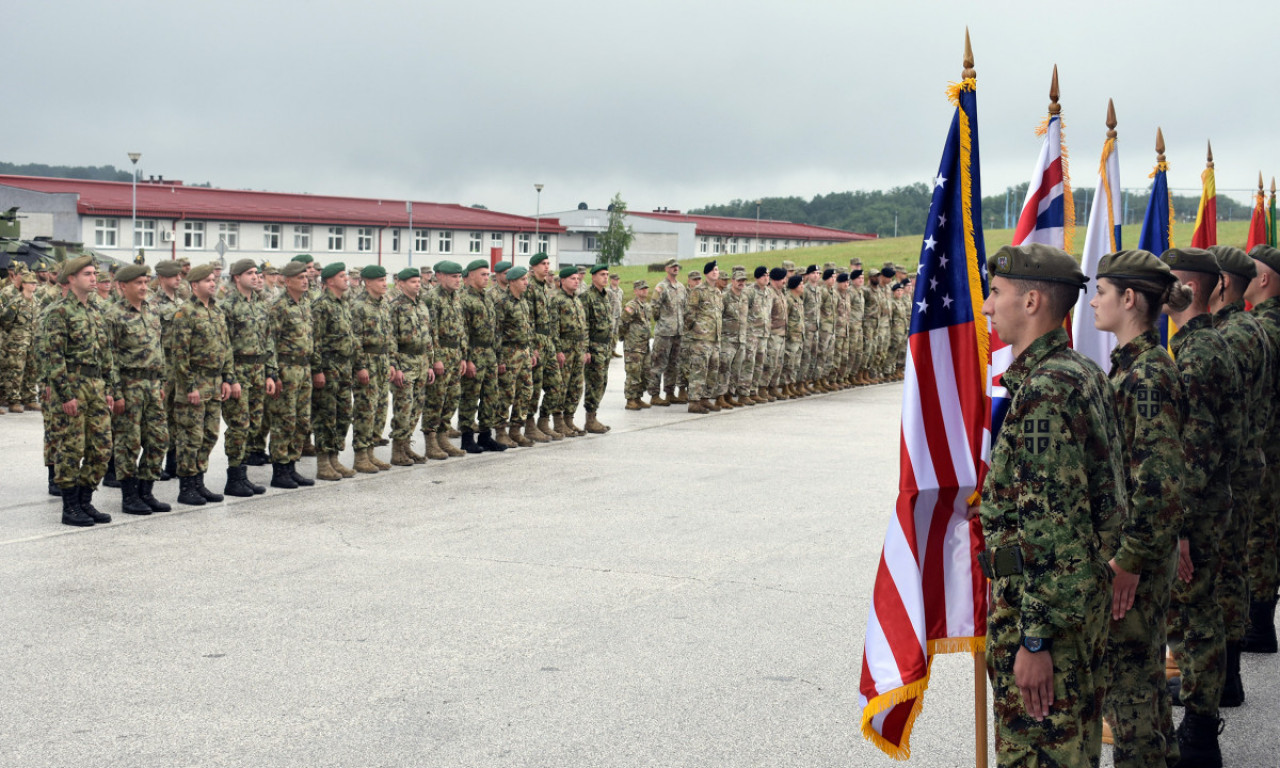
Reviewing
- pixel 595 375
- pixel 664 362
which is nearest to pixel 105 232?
pixel 664 362

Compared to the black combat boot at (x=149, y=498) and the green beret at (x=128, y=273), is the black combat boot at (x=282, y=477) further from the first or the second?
the green beret at (x=128, y=273)

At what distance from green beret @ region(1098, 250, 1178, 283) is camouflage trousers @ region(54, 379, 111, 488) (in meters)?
7.31

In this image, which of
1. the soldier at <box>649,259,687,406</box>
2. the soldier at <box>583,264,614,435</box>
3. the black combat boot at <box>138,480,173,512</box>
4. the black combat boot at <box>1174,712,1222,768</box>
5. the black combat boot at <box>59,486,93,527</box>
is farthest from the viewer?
the soldier at <box>649,259,687,406</box>

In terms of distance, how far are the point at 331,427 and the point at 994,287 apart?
820 cm

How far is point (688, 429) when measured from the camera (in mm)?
14352

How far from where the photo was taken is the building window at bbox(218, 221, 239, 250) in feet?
168

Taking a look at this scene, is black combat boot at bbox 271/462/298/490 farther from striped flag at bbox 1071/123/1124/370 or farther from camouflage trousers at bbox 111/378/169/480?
striped flag at bbox 1071/123/1124/370

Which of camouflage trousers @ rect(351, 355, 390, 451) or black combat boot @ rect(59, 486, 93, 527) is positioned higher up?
camouflage trousers @ rect(351, 355, 390, 451)

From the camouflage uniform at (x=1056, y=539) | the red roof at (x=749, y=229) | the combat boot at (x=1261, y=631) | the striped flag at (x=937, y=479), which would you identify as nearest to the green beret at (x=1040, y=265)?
the camouflage uniform at (x=1056, y=539)

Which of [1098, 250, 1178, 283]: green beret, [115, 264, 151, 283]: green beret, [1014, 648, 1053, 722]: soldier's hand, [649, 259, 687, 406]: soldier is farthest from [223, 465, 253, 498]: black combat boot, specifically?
[649, 259, 687, 406]: soldier

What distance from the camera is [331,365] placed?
421 inches

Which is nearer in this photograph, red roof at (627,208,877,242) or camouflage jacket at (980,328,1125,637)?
camouflage jacket at (980,328,1125,637)

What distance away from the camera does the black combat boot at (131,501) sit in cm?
893

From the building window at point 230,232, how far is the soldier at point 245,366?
1731 inches
